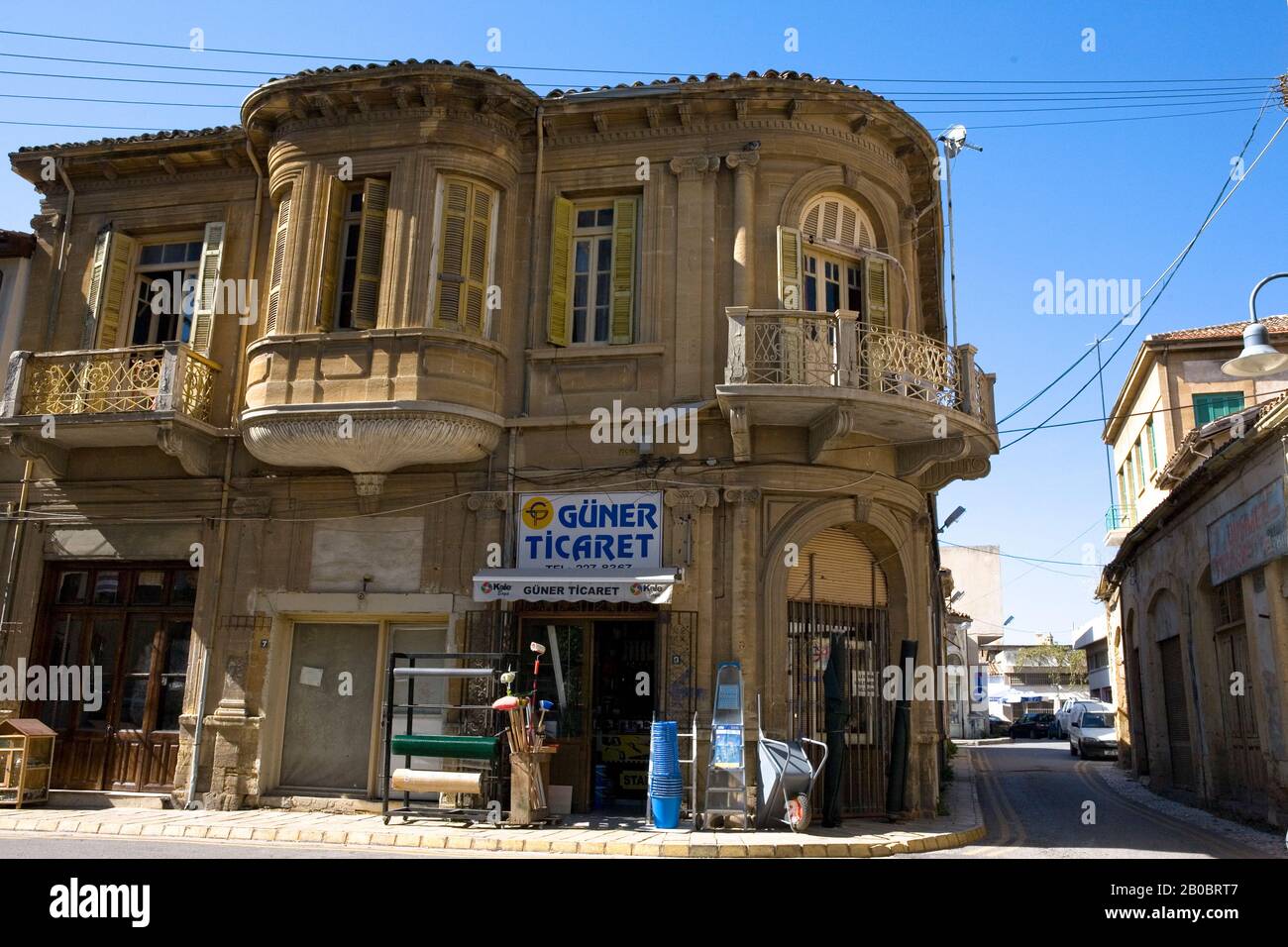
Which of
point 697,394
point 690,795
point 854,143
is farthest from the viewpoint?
point 854,143

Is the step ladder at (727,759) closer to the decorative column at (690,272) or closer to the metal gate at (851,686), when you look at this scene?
the metal gate at (851,686)

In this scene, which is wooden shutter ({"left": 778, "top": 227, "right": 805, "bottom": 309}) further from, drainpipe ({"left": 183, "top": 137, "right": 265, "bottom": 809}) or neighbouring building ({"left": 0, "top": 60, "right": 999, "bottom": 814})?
drainpipe ({"left": 183, "top": 137, "right": 265, "bottom": 809})

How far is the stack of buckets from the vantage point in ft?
40.2

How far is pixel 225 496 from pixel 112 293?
13.6ft

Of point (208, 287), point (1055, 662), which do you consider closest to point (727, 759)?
point (208, 287)

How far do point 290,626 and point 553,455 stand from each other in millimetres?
4554

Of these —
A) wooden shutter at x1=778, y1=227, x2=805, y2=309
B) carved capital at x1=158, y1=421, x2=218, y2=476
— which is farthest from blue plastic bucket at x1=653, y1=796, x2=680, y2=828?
carved capital at x1=158, y1=421, x2=218, y2=476

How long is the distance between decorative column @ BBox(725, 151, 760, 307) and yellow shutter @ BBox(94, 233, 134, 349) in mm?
9736

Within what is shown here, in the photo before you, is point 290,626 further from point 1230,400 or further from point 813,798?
point 1230,400

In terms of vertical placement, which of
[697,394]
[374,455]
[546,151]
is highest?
[546,151]

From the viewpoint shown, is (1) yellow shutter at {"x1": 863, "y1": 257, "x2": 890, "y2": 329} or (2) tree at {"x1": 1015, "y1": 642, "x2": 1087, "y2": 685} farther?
(2) tree at {"x1": 1015, "y1": 642, "x2": 1087, "y2": 685}

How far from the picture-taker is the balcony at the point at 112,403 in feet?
47.7

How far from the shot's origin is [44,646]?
50.6 ft
